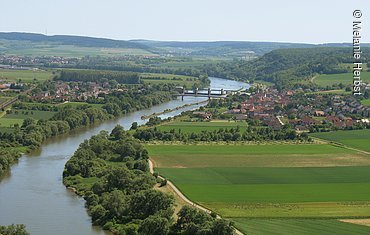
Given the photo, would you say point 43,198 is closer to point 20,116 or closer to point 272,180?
point 272,180

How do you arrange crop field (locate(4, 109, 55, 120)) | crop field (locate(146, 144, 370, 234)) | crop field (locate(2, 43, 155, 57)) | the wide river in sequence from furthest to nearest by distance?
crop field (locate(2, 43, 155, 57)), crop field (locate(4, 109, 55, 120)), crop field (locate(146, 144, 370, 234)), the wide river

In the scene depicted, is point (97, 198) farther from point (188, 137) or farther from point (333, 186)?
point (188, 137)

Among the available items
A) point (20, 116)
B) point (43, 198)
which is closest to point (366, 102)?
point (20, 116)

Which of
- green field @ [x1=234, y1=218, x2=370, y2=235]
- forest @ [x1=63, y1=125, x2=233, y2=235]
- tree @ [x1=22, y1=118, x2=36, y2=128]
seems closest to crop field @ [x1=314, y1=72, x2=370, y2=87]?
tree @ [x1=22, y1=118, x2=36, y2=128]

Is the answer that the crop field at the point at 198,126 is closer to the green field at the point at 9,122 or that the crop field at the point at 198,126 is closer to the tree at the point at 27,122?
the tree at the point at 27,122

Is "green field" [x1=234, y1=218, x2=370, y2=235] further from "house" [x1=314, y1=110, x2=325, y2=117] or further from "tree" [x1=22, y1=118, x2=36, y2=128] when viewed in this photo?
"house" [x1=314, y1=110, x2=325, y2=117]

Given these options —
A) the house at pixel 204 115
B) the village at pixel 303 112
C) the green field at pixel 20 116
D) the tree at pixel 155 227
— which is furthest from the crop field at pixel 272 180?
the green field at pixel 20 116
